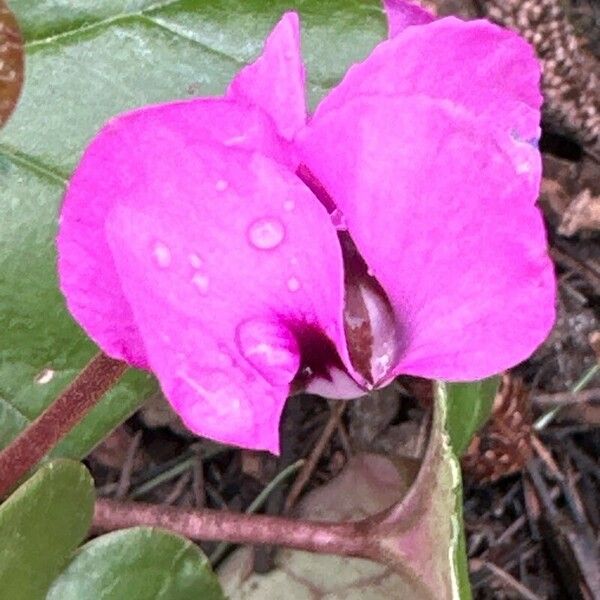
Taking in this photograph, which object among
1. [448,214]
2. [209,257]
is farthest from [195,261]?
[448,214]

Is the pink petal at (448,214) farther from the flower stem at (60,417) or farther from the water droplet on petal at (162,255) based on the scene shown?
the flower stem at (60,417)

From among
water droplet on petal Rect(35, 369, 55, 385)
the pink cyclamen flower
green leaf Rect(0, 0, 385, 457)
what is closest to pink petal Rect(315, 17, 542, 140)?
the pink cyclamen flower

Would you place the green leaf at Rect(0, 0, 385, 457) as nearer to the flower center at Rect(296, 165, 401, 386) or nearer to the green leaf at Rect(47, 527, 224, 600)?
the green leaf at Rect(47, 527, 224, 600)

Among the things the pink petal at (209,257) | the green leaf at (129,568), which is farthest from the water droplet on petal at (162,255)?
the green leaf at (129,568)

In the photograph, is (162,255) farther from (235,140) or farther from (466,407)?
(466,407)

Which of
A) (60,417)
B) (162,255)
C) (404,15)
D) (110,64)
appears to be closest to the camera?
(162,255)

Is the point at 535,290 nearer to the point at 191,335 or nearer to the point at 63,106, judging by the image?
the point at 191,335
